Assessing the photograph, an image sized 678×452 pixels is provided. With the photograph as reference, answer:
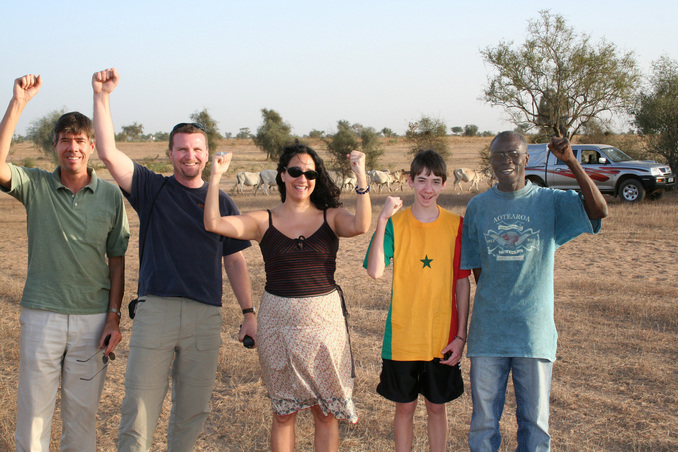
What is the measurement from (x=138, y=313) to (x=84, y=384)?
47 cm

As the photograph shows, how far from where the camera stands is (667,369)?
4734mm

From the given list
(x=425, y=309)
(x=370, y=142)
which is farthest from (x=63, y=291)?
(x=370, y=142)

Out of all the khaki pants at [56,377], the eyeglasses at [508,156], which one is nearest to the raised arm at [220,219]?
the khaki pants at [56,377]

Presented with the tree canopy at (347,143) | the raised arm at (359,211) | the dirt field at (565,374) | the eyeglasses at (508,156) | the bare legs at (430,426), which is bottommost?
the dirt field at (565,374)

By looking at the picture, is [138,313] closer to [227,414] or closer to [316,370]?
[316,370]

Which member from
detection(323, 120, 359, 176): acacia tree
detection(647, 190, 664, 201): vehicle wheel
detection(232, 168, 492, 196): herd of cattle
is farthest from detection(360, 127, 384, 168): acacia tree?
detection(647, 190, 664, 201): vehicle wheel

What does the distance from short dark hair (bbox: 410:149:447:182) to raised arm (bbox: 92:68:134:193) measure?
159 cm

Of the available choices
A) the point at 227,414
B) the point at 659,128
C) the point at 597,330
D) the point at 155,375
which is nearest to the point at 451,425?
the point at 227,414

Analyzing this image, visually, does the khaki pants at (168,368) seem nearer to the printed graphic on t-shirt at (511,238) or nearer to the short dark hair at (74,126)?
the short dark hair at (74,126)

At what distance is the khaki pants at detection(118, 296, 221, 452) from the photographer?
2982mm

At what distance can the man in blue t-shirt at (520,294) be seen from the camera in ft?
A: 9.25

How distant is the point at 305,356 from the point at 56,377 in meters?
1.38

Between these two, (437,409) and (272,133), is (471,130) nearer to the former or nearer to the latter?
A: (272,133)

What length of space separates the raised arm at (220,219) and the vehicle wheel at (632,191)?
56.2 feet
